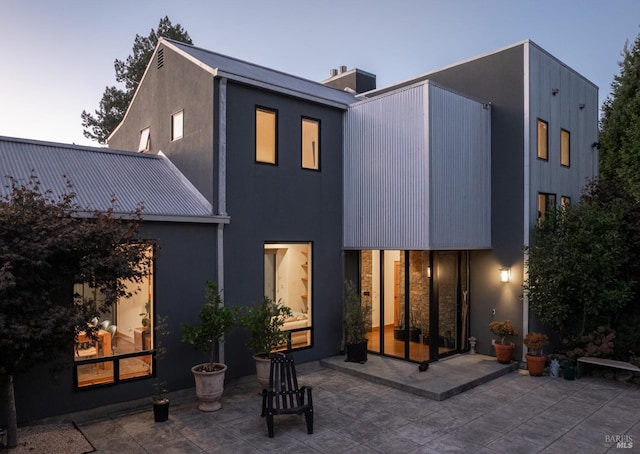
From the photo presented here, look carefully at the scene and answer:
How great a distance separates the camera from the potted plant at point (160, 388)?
6.59 m

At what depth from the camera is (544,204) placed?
10.6m

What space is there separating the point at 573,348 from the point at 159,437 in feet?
27.4

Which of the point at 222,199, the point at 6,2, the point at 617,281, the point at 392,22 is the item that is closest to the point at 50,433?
the point at 222,199

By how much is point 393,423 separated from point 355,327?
119 inches

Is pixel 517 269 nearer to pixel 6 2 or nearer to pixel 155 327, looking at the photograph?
pixel 155 327

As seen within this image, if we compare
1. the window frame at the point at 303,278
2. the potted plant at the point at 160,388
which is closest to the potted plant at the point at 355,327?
the window frame at the point at 303,278

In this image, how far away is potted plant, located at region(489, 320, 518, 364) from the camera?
940cm

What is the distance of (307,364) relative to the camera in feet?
31.2

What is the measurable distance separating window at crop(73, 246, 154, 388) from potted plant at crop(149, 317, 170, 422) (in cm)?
15

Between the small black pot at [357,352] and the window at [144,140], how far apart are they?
710cm

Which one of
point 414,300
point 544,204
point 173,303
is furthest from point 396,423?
point 544,204

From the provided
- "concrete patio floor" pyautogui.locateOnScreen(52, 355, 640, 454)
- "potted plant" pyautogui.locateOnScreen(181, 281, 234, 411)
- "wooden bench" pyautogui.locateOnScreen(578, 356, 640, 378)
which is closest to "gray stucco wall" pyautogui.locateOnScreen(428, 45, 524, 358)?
"wooden bench" pyautogui.locateOnScreen(578, 356, 640, 378)

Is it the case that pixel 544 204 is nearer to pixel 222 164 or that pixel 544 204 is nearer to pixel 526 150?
pixel 526 150

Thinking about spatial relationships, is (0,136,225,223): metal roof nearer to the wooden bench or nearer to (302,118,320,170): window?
(302,118,320,170): window
